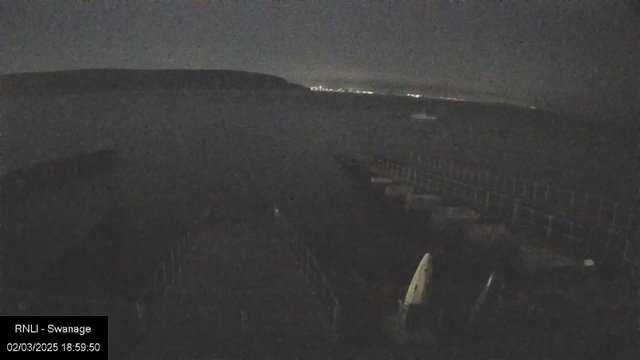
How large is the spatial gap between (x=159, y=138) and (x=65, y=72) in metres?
0.37

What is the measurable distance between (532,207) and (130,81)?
1.46 meters

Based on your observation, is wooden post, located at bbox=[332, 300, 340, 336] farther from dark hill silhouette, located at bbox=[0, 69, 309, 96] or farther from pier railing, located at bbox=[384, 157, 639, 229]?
dark hill silhouette, located at bbox=[0, 69, 309, 96]

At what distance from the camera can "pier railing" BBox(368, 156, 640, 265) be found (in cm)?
179

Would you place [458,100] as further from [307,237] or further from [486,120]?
[307,237]

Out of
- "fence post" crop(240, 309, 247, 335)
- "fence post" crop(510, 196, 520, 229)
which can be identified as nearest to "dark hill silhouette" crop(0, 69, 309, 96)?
"fence post" crop(240, 309, 247, 335)

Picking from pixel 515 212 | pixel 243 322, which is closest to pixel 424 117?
pixel 515 212

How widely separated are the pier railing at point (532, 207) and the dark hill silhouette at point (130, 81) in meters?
0.51

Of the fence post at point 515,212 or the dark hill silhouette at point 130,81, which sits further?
the fence post at point 515,212

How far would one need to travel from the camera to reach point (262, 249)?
72.3 inches

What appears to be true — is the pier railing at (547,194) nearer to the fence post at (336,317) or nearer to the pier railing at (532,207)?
the pier railing at (532,207)

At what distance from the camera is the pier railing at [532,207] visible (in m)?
1.79

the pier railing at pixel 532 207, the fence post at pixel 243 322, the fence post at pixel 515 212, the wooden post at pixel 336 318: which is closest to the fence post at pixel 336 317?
the wooden post at pixel 336 318

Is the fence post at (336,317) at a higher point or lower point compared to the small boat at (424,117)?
lower

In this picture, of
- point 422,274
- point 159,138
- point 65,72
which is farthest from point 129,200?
point 422,274
